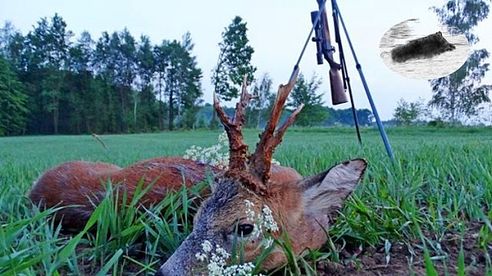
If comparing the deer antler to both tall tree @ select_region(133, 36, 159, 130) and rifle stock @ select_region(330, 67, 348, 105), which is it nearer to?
rifle stock @ select_region(330, 67, 348, 105)

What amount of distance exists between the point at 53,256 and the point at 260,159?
80 cm

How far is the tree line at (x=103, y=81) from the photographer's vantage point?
39531 mm

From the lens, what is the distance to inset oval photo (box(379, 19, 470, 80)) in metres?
5.16

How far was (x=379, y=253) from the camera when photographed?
1.96 m

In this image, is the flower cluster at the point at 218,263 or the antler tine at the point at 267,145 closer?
the flower cluster at the point at 218,263

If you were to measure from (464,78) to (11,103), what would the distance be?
3553 centimetres

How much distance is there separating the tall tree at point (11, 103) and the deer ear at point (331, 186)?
131ft

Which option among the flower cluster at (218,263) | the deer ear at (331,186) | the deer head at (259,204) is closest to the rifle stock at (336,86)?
the deer head at (259,204)

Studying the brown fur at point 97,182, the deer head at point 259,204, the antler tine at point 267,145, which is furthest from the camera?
the brown fur at point 97,182

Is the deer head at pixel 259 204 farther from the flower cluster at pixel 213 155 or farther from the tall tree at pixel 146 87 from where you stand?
the tall tree at pixel 146 87

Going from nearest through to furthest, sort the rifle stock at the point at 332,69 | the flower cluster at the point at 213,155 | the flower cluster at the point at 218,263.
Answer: the flower cluster at the point at 218,263 → the flower cluster at the point at 213,155 → the rifle stock at the point at 332,69

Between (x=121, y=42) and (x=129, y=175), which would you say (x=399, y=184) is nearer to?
(x=129, y=175)

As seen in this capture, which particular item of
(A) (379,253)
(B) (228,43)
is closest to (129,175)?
(A) (379,253)

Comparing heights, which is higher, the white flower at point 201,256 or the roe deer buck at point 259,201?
the roe deer buck at point 259,201
